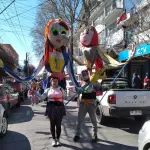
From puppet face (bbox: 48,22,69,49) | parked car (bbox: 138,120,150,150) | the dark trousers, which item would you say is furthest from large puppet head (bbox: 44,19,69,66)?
parked car (bbox: 138,120,150,150)

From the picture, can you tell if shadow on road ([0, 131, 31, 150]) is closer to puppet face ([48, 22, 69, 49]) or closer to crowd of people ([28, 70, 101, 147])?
crowd of people ([28, 70, 101, 147])

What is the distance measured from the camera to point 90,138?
7.00 meters

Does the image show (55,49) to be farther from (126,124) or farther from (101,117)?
(126,124)

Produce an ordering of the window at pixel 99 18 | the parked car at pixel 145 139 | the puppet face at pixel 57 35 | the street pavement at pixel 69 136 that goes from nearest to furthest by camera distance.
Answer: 1. the parked car at pixel 145 139
2. the puppet face at pixel 57 35
3. the street pavement at pixel 69 136
4. the window at pixel 99 18

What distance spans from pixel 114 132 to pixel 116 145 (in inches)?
52.4

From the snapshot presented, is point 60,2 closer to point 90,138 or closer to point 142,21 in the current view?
point 142,21

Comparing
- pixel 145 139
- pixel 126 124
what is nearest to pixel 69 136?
pixel 126 124

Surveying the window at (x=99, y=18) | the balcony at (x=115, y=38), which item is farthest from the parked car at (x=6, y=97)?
the window at (x=99, y=18)

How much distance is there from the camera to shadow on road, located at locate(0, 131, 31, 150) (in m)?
6.30

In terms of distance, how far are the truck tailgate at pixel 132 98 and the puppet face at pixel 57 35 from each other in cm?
267

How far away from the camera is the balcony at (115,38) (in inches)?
888

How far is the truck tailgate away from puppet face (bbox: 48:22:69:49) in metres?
2.67

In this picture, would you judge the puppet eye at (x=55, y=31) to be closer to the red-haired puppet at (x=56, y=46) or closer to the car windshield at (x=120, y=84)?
the red-haired puppet at (x=56, y=46)

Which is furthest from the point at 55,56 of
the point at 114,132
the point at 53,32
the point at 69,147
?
the point at 114,132
